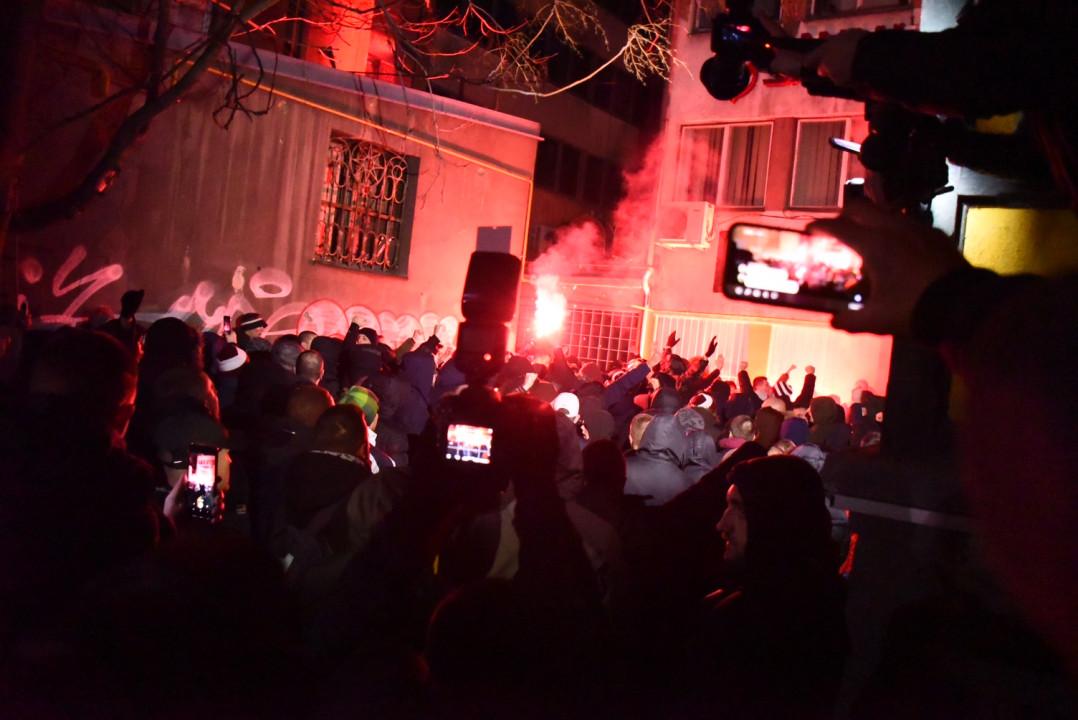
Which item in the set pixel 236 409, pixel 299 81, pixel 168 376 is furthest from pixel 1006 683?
pixel 299 81

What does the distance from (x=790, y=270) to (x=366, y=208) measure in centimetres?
1599

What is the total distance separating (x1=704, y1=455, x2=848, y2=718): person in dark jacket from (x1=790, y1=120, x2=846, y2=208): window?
16.7 metres

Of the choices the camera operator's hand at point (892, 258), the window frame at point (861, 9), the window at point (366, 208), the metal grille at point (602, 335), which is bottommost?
the camera operator's hand at point (892, 258)

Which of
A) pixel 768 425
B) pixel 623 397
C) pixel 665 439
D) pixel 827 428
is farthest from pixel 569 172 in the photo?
pixel 665 439

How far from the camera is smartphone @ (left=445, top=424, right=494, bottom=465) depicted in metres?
3.69

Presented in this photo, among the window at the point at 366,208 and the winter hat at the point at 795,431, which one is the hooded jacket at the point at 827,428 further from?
the window at the point at 366,208

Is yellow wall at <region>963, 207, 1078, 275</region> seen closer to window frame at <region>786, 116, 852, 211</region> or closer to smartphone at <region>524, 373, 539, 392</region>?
smartphone at <region>524, 373, 539, 392</region>

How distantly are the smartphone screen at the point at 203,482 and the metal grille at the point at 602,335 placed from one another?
17399 mm

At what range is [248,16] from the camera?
28.3ft

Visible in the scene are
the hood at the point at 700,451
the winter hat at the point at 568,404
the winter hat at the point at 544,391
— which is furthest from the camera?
the winter hat at the point at 544,391

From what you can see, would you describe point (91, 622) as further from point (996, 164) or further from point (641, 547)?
point (996, 164)

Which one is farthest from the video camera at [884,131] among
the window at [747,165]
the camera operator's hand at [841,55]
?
the window at [747,165]

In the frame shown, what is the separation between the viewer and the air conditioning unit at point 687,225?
20047 mm

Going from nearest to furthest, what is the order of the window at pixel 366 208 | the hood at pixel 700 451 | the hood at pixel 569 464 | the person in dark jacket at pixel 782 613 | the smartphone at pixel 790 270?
the smartphone at pixel 790 270
the person in dark jacket at pixel 782 613
the hood at pixel 569 464
the hood at pixel 700 451
the window at pixel 366 208
